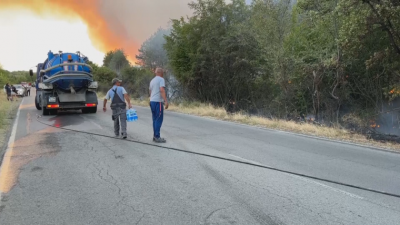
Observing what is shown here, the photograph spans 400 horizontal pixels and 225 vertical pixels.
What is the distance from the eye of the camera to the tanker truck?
15922 millimetres

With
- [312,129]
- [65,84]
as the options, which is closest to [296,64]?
[312,129]

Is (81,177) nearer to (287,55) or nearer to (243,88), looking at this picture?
(287,55)

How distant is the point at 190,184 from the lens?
16.7 feet

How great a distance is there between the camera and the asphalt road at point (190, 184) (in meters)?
3.94

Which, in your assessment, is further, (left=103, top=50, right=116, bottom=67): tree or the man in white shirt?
(left=103, top=50, right=116, bottom=67): tree

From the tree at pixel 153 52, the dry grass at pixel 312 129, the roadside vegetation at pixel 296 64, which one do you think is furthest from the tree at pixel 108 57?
the dry grass at pixel 312 129

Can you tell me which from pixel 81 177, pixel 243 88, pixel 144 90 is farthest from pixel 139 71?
pixel 81 177

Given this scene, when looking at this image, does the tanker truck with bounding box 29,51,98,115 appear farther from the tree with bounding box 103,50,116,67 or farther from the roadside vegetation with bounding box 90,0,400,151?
the tree with bounding box 103,50,116,67

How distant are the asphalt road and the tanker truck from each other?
7.97 metres

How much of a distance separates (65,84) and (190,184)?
13.2 m

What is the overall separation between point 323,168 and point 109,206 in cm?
412

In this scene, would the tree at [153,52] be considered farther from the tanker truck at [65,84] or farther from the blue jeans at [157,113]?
the blue jeans at [157,113]

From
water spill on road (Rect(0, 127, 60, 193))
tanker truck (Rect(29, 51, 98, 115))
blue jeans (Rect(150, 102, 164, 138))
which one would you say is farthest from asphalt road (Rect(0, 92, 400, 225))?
tanker truck (Rect(29, 51, 98, 115))

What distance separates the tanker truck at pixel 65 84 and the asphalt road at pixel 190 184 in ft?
26.1
